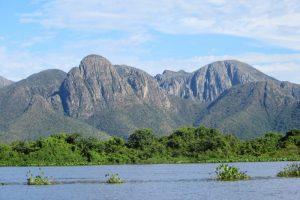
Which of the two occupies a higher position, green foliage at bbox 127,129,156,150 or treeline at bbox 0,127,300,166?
green foliage at bbox 127,129,156,150

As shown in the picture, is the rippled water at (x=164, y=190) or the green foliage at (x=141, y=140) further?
the green foliage at (x=141, y=140)

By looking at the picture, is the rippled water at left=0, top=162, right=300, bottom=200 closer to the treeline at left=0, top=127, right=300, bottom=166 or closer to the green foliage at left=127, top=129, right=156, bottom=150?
the treeline at left=0, top=127, right=300, bottom=166

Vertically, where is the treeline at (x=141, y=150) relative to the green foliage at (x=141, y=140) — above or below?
below

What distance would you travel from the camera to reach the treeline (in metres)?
124

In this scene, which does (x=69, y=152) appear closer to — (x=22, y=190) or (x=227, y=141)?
(x=227, y=141)

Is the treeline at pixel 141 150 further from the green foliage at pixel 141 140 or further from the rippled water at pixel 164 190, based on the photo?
the rippled water at pixel 164 190

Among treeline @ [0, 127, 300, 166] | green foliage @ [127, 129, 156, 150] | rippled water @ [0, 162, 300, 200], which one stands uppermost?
green foliage @ [127, 129, 156, 150]

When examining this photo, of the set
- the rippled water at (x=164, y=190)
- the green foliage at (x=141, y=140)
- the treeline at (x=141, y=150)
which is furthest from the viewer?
the green foliage at (x=141, y=140)

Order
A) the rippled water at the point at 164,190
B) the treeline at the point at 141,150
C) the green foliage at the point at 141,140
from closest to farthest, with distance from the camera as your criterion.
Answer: the rippled water at the point at 164,190 → the treeline at the point at 141,150 → the green foliage at the point at 141,140

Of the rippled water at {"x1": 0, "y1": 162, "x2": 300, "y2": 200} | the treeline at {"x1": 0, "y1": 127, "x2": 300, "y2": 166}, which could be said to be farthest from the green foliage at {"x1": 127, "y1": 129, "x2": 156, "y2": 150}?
the rippled water at {"x1": 0, "y1": 162, "x2": 300, "y2": 200}

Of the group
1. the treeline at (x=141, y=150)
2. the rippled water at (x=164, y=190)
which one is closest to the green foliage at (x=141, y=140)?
the treeline at (x=141, y=150)

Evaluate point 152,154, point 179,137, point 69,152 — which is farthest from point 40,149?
point 179,137

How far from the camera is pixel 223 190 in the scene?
164 ft

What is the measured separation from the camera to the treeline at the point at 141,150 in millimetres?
123875
